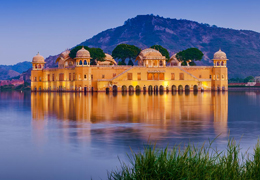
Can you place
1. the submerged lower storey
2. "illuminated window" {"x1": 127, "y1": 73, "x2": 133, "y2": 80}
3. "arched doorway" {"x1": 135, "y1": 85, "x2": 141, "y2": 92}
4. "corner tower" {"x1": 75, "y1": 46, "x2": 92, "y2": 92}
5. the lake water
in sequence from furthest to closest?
"arched doorway" {"x1": 135, "y1": 85, "x2": 141, "y2": 92} → "illuminated window" {"x1": 127, "y1": 73, "x2": 133, "y2": 80} → the submerged lower storey → "corner tower" {"x1": 75, "y1": 46, "x2": 92, "y2": 92} → the lake water

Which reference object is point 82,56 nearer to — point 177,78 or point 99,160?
point 177,78

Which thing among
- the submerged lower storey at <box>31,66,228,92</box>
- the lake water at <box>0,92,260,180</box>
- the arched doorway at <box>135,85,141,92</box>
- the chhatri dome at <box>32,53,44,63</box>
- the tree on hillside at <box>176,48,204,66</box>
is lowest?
the lake water at <box>0,92,260,180</box>

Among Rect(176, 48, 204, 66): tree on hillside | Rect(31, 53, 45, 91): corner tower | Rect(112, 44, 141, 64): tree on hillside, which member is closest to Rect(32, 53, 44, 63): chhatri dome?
Rect(31, 53, 45, 91): corner tower

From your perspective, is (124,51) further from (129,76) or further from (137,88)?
(137,88)

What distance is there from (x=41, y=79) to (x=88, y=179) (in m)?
79.5

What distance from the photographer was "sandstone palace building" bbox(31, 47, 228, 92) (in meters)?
77.4

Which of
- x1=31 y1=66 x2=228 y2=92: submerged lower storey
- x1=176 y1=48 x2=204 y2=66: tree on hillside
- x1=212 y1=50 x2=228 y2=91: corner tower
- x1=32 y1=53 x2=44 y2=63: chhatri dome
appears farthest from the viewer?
x1=176 y1=48 x2=204 y2=66: tree on hillside

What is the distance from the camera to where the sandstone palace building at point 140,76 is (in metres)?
77.4

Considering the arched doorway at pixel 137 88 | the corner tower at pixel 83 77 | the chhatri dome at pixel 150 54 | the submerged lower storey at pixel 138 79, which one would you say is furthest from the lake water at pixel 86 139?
the chhatri dome at pixel 150 54

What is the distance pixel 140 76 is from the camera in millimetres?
78562

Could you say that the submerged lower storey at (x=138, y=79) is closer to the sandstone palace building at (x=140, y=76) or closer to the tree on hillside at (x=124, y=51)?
the sandstone palace building at (x=140, y=76)

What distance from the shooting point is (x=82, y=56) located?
77312 mm

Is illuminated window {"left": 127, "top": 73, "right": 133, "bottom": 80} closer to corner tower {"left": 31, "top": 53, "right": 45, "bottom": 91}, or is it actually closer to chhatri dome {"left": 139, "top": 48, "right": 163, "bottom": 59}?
chhatri dome {"left": 139, "top": 48, "right": 163, "bottom": 59}

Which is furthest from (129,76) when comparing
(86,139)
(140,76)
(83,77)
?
(86,139)
